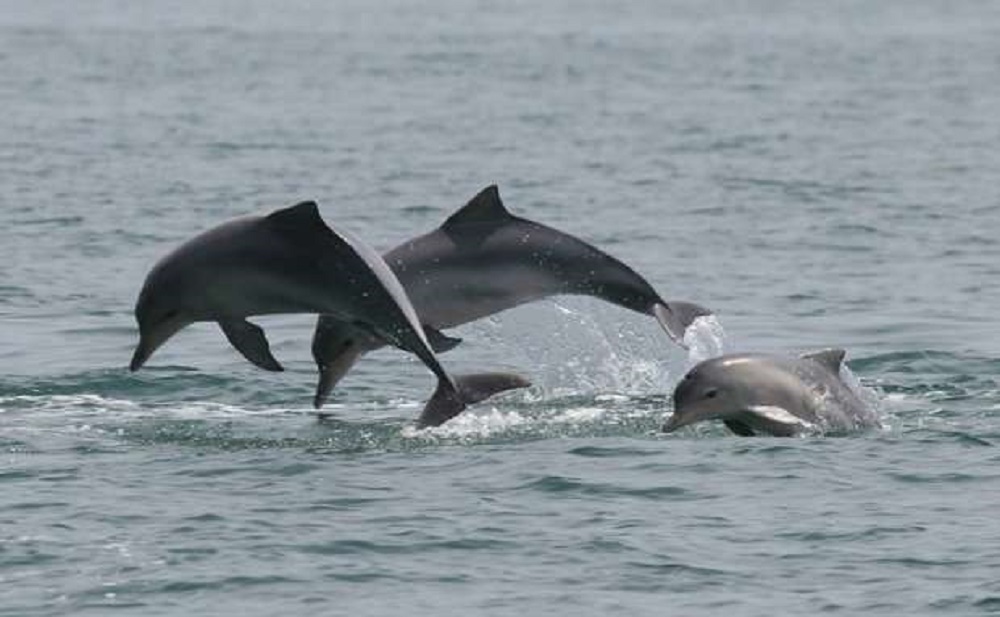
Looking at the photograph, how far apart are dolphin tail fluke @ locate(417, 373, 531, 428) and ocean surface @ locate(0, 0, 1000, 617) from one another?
0.18 m

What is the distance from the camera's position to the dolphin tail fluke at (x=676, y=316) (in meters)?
19.1

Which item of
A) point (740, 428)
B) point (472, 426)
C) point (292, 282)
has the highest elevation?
point (292, 282)

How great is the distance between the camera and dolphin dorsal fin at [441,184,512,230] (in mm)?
19281

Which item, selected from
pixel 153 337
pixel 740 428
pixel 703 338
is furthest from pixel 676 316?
pixel 153 337

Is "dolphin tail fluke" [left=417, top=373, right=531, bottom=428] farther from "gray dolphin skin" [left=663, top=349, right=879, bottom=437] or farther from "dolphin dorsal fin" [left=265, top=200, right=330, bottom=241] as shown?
"dolphin dorsal fin" [left=265, top=200, right=330, bottom=241]

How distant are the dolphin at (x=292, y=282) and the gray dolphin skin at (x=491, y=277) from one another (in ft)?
3.98

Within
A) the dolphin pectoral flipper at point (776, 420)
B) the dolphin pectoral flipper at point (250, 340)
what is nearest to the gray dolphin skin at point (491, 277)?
the dolphin pectoral flipper at point (250, 340)

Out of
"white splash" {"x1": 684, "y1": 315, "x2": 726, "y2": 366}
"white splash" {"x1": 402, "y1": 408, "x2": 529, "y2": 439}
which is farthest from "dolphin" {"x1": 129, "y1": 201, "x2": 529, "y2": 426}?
"white splash" {"x1": 684, "y1": 315, "x2": 726, "y2": 366}

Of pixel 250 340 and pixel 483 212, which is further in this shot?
pixel 483 212

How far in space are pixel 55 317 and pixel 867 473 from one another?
34.4 feet

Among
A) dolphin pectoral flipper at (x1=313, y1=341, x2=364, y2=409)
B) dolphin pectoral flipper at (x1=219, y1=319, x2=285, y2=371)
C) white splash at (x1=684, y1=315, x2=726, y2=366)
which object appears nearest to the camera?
dolphin pectoral flipper at (x1=219, y1=319, x2=285, y2=371)

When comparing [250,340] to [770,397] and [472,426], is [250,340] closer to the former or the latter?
[472,426]

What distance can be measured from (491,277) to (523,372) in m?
2.60

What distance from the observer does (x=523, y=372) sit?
2173cm
